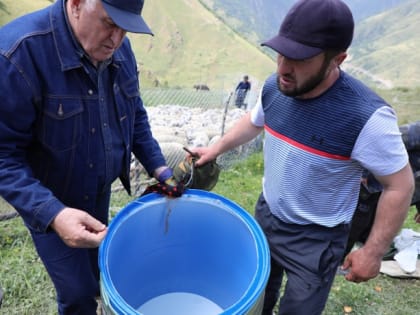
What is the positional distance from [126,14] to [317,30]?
0.79 m

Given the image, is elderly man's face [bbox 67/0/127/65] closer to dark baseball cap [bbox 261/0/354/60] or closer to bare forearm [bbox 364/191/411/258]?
dark baseball cap [bbox 261/0/354/60]

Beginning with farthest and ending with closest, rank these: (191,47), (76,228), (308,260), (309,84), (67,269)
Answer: (191,47) → (308,260) → (67,269) → (309,84) → (76,228)

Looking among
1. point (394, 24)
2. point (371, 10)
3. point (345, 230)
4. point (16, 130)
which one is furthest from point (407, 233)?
point (371, 10)

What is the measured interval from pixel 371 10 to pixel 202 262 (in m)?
226

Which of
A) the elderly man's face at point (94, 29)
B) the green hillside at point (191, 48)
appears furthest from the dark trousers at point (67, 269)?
the green hillside at point (191, 48)

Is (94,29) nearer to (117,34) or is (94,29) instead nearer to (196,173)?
(117,34)

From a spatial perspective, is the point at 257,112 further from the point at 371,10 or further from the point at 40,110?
the point at 371,10

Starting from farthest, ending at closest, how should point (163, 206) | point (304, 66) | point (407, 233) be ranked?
1. point (407, 233)
2. point (163, 206)
3. point (304, 66)

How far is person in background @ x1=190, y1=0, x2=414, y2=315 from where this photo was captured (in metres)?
1.61

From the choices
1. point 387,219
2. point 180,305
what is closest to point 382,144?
point 387,219

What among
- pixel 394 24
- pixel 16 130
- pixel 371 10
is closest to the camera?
pixel 16 130

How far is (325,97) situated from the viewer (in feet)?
5.66

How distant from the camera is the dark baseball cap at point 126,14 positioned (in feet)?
4.71

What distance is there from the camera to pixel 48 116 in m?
1.56
